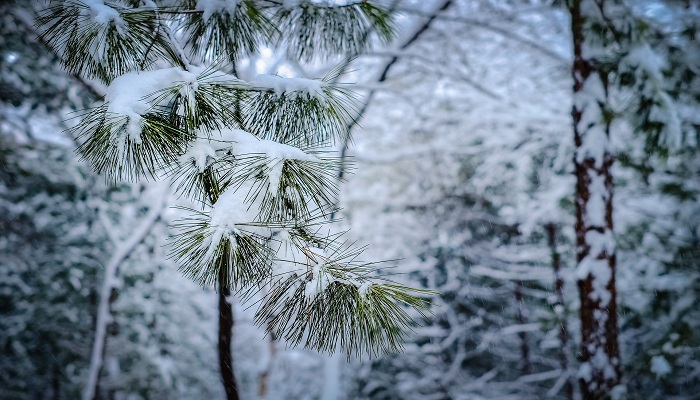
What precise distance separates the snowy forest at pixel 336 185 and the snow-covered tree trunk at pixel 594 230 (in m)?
0.02

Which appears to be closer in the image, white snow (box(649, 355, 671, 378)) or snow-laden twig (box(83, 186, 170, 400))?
white snow (box(649, 355, 671, 378))

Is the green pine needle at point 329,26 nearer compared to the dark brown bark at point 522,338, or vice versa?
the green pine needle at point 329,26

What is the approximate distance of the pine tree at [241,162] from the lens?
106 cm

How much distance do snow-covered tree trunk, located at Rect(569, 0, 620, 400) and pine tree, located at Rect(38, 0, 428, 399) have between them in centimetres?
272

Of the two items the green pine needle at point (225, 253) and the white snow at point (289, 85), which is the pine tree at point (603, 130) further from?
Result: the green pine needle at point (225, 253)

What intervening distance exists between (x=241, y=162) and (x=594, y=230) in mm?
3199

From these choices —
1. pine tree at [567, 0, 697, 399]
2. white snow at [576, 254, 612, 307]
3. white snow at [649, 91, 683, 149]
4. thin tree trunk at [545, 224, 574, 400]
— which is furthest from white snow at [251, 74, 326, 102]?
thin tree trunk at [545, 224, 574, 400]

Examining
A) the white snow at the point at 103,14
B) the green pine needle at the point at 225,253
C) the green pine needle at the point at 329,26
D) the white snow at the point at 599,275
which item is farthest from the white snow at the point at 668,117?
the white snow at the point at 103,14

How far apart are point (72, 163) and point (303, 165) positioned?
5.92 meters

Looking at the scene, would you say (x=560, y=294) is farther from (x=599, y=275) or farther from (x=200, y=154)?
(x=200, y=154)

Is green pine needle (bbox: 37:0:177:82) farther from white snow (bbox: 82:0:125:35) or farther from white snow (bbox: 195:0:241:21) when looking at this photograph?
white snow (bbox: 195:0:241:21)

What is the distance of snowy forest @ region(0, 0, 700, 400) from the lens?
3.67 feet

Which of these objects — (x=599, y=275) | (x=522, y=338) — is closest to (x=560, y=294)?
(x=522, y=338)

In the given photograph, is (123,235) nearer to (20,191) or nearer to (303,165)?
(20,191)
